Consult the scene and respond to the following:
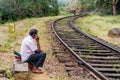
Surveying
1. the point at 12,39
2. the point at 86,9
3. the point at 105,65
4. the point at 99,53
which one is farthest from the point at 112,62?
the point at 86,9

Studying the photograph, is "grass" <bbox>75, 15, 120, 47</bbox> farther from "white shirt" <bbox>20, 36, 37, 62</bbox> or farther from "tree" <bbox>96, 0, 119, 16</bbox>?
"tree" <bbox>96, 0, 119, 16</bbox>

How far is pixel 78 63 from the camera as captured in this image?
1071 centimetres

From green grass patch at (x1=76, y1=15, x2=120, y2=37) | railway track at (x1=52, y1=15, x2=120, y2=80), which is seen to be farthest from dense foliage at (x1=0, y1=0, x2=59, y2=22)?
railway track at (x1=52, y1=15, x2=120, y2=80)

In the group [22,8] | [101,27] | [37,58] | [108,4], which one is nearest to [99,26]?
[101,27]

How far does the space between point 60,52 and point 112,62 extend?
8.40ft

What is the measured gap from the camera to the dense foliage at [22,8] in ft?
154

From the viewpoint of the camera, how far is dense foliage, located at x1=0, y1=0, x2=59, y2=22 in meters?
46.8

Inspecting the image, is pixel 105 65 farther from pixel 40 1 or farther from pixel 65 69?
pixel 40 1

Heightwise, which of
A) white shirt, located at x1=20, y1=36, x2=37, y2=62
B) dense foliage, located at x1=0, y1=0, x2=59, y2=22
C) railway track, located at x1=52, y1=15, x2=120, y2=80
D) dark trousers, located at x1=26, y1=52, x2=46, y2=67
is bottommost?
dense foliage, located at x1=0, y1=0, x2=59, y2=22

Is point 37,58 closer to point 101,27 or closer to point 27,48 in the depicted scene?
point 27,48

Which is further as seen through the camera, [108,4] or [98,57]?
[108,4]

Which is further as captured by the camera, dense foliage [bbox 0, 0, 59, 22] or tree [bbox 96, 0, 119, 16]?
dense foliage [bbox 0, 0, 59, 22]

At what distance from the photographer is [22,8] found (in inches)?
1887

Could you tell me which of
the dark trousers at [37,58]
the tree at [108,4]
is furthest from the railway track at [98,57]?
the tree at [108,4]
